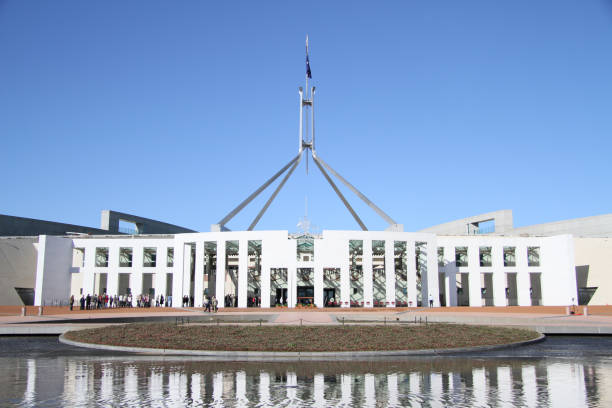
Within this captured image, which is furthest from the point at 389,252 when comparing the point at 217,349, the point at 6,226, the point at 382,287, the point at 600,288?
the point at 6,226

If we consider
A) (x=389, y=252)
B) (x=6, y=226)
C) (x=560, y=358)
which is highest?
(x=6, y=226)

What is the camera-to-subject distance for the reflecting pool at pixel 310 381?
8227mm

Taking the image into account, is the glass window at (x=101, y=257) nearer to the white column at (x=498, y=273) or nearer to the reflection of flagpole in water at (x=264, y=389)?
the white column at (x=498, y=273)

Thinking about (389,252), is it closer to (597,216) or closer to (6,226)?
(597,216)

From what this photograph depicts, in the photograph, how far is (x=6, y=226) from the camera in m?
52.3

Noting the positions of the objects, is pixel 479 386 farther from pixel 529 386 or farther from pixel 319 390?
pixel 319 390

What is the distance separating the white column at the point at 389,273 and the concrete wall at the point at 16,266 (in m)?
30.9

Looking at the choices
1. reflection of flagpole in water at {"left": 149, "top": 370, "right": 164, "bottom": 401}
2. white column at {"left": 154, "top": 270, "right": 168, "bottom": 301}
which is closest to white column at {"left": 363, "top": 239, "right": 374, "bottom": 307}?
white column at {"left": 154, "top": 270, "right": 168, "bottom": 301}

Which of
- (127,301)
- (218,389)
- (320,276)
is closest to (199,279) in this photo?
(127,301)

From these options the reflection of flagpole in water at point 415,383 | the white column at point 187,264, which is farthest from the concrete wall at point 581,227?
the reflection of flagpole in water at point 415,383

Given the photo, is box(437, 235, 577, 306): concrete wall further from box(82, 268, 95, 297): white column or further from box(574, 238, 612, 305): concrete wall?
box(82, 268, 95, 297): white column

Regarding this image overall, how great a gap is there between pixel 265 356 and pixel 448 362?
14.8 feet

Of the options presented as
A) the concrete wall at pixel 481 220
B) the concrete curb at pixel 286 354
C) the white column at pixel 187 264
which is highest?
the concrete wall at pixel 481 220

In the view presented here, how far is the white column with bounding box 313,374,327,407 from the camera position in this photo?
8.06 metres
